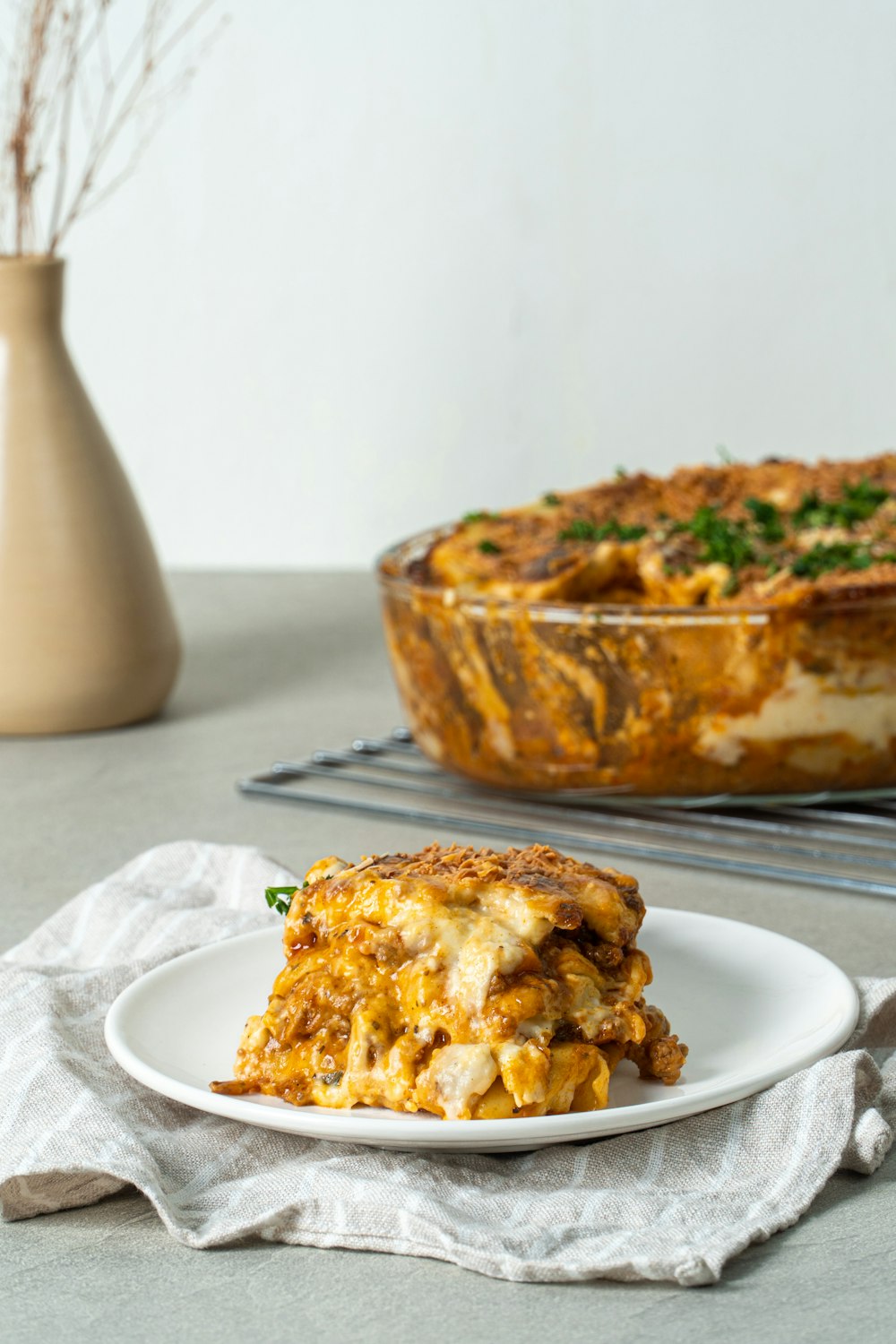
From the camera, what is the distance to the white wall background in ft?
9.76

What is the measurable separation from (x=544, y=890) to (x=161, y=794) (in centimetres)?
95

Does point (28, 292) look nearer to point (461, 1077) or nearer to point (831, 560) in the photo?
point (831, 560)

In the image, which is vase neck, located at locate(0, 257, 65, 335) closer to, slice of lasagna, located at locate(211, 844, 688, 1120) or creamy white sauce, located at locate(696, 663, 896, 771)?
creamy white sauce, located at locate(696, 663, 896, 771)

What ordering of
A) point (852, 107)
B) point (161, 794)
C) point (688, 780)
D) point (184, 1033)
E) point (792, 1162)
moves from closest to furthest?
1. point (792, 1162)
2. point (184, 1033)
3. point (688, 780)
4. point (161, 794)
5. point (852, 107)

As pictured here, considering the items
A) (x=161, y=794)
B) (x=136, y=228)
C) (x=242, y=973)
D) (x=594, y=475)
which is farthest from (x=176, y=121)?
(x=242, y=973)

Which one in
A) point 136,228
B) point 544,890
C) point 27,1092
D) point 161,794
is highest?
point 136,228

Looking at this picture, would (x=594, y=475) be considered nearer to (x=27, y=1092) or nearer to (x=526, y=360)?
(x=526, y=360)

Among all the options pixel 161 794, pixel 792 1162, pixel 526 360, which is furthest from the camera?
pixel 526 360

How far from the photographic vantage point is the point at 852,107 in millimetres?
2918

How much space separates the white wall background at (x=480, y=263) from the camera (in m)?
2.97

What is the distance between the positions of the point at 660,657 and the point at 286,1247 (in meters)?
0.74

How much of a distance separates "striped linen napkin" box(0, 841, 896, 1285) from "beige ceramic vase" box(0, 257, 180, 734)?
1.00 metres

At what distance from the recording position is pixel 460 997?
0.80 metres

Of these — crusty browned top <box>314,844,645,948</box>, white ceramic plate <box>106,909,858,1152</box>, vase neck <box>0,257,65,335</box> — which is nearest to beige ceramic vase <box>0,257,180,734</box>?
vase neck <box>0,257,65,335</box>
